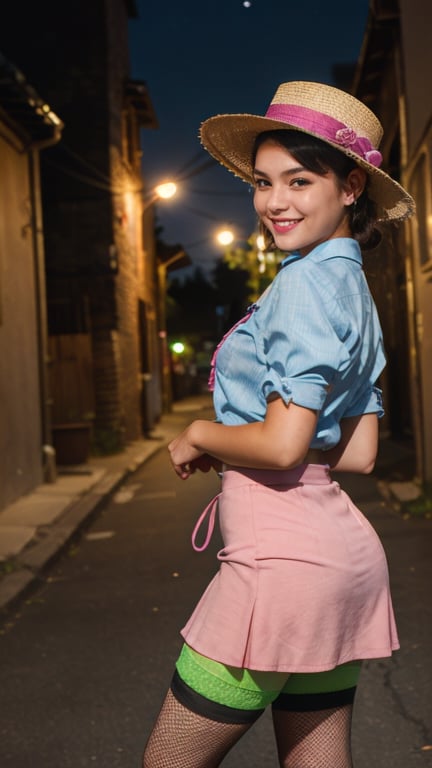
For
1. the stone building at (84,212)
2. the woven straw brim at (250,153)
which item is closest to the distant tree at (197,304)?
the stone building at (84,212)

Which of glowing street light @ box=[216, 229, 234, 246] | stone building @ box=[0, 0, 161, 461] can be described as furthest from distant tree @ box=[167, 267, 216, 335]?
stone building @ box=[0, 0, 161, 461]

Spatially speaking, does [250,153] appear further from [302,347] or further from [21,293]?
[21,293]

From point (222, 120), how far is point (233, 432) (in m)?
0.72

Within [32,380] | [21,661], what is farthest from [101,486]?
[21,661]

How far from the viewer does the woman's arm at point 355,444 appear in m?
1.98

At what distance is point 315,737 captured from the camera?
1.85m

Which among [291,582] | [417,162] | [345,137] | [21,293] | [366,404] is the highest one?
[417,162]

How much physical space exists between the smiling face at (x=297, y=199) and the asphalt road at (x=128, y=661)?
2.32m

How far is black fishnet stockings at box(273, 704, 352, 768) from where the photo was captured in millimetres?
1852

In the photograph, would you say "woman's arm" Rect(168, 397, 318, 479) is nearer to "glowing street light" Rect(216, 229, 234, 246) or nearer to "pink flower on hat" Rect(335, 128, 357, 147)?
"pink flower on hat" Rect(335, 128, 357, 147)

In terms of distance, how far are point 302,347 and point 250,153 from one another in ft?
2.12

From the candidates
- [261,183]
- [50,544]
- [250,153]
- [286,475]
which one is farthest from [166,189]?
[286,475]

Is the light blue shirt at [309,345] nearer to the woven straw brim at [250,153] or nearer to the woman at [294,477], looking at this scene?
the woman at [294,477]

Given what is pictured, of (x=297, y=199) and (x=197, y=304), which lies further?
(x=197, y=304)
